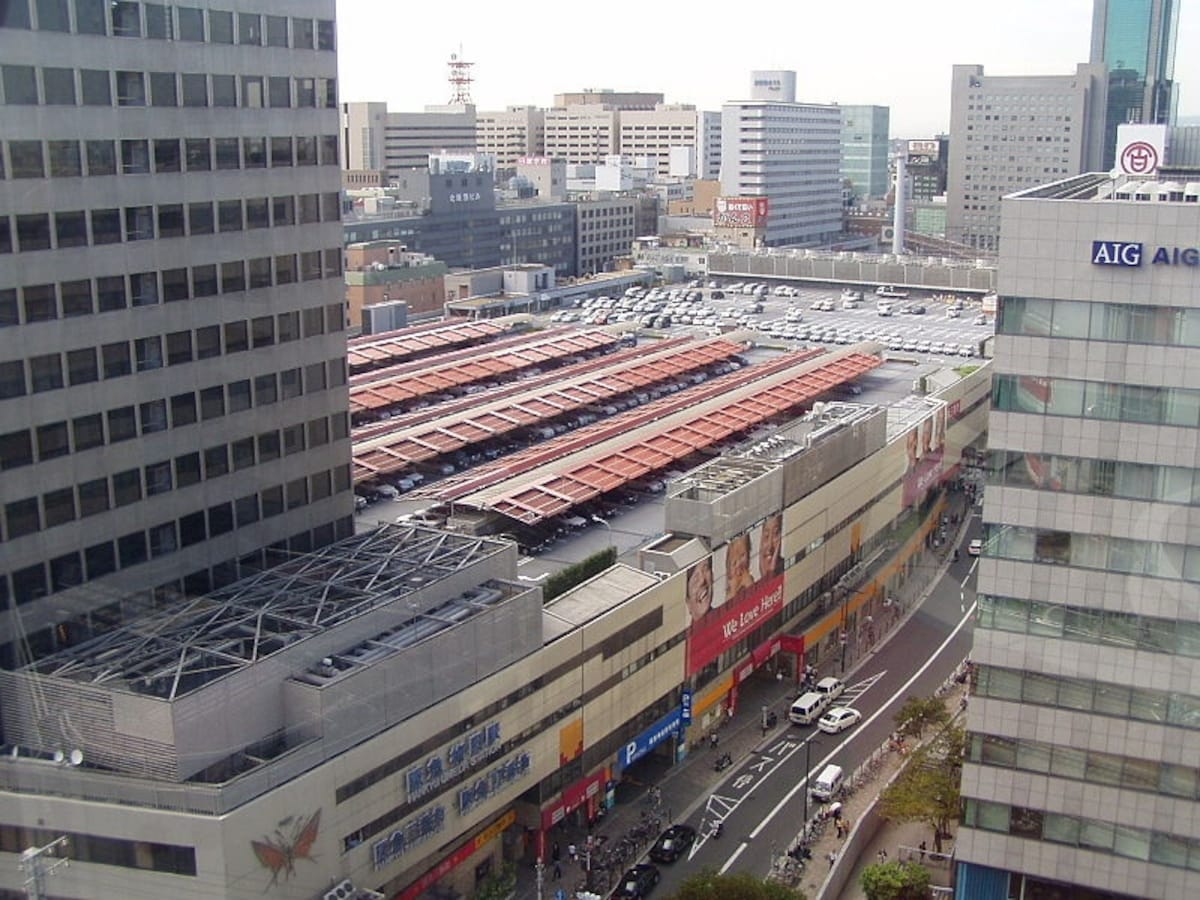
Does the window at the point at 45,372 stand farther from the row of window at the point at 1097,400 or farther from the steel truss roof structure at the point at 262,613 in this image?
the row of window at the point at 1097,400

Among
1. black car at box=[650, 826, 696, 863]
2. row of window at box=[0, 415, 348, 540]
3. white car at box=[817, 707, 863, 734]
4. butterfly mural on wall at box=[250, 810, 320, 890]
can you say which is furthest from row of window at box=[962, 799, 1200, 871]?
row of window at box=[0, 415, 348, 540]

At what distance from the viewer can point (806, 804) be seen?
15.4 meters

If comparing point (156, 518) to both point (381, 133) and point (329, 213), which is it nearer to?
point (329, 213)

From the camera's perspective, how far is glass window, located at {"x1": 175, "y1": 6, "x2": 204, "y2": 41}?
11773 mm

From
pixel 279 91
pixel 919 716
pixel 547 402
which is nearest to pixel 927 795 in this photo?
pixel 919 716

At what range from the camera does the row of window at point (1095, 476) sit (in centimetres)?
1038

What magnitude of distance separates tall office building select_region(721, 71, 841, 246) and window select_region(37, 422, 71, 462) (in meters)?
52.2

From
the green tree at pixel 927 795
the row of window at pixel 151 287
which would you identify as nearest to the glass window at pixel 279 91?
the row of window at pixel 151 287

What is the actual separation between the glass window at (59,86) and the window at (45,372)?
77.5 inches

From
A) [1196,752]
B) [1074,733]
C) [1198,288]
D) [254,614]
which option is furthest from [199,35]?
[1196,752]

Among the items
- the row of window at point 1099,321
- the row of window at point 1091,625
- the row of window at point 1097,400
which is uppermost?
the row of window at point 1099,321

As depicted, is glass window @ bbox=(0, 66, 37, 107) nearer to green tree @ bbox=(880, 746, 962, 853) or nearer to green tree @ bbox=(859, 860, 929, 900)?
green tree @ bbox=(859, 860, 929, 900)

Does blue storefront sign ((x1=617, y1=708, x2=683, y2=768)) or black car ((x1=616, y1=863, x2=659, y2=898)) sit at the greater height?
blue storefront sign ((x1=617, y1=708, x2=683, y2=768))

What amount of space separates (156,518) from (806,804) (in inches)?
308
